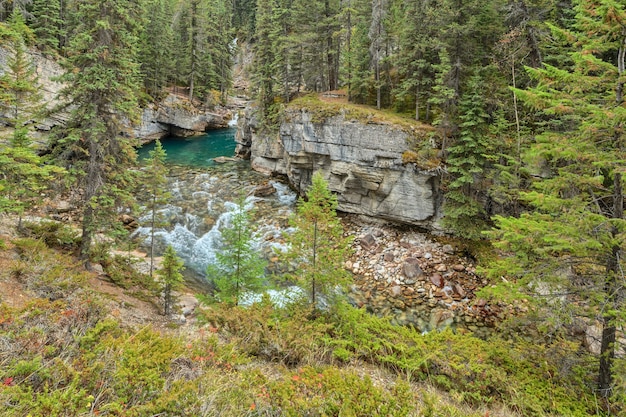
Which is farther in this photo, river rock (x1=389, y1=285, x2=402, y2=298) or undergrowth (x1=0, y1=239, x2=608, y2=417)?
river rock (x1=389, y1=285, x2=402, y2=298)

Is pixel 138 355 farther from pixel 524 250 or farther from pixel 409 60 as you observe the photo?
pixel 409 60

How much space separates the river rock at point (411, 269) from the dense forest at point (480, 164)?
3201 millimetres

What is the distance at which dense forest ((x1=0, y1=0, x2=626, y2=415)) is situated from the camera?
636cm

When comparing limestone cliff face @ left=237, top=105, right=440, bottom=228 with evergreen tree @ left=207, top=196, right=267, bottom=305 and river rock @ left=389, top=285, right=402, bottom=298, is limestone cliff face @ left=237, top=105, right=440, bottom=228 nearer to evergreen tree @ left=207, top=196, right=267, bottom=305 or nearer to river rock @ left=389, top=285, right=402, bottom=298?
river rock @ left=389, top=285, right=402, bottom=298

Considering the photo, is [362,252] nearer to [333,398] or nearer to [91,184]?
[91,184]

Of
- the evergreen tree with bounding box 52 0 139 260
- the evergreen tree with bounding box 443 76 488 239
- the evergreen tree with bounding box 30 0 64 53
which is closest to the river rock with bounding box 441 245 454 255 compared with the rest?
the evergreen tree with bounding box 443 76 488 239

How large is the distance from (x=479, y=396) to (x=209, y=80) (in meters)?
50.3

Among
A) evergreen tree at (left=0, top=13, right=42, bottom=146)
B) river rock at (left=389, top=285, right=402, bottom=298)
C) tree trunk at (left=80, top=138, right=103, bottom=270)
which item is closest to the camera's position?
evergreen tree at (left=0, top=13, right=42, bottom=146)

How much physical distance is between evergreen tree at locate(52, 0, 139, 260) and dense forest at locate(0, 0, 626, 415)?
61mm

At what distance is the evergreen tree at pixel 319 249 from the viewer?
8.28 metres

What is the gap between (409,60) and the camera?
70.9 feet

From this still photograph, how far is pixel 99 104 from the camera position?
36.5ft

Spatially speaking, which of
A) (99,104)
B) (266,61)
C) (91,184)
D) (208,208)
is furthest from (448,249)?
(266,61)

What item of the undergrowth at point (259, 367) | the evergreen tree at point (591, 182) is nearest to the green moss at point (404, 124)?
the evergreen tree at point (591, 182)
